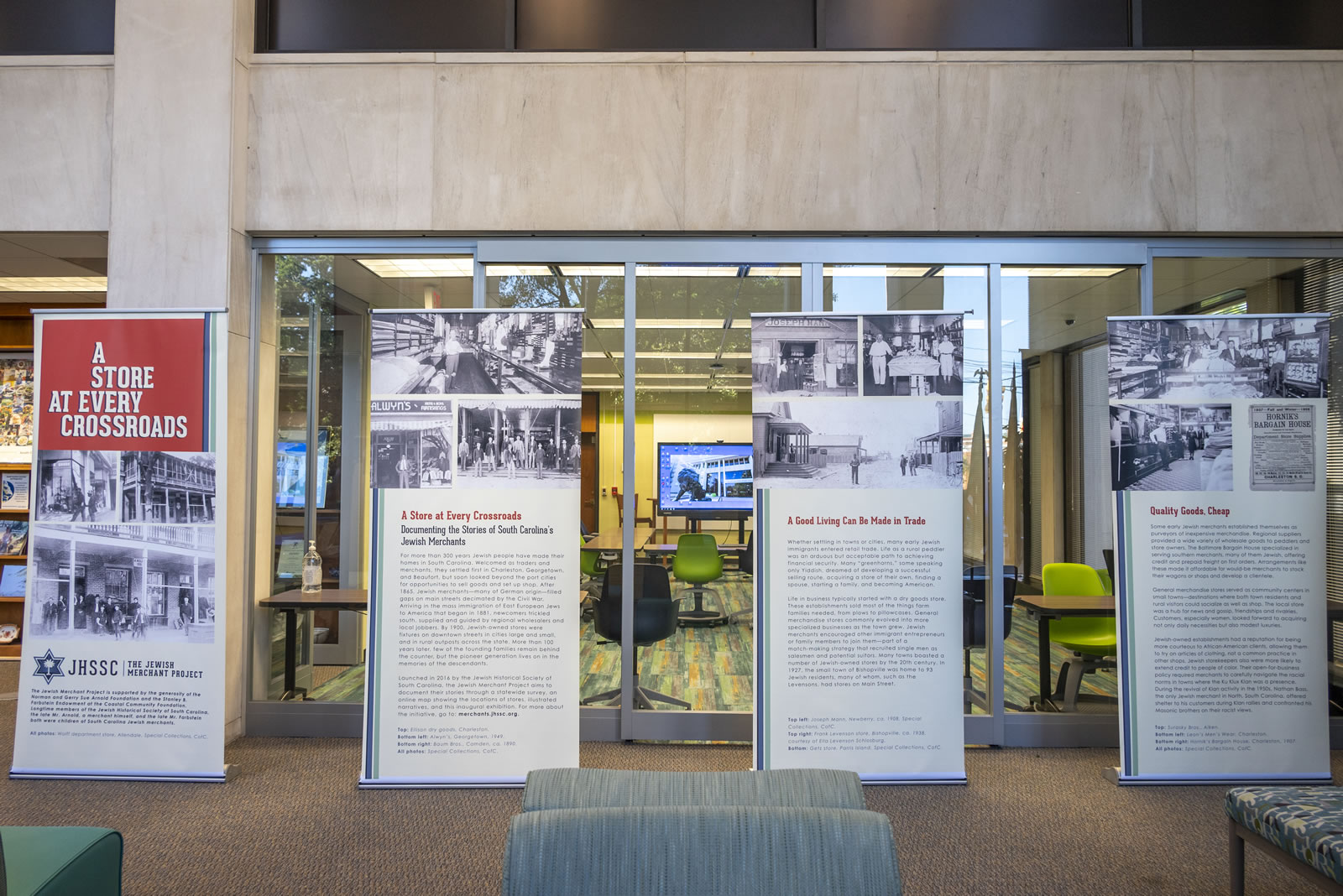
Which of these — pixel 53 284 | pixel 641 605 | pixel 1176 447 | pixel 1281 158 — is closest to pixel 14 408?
pixel 53 284

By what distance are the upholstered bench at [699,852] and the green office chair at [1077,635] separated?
11.0ft

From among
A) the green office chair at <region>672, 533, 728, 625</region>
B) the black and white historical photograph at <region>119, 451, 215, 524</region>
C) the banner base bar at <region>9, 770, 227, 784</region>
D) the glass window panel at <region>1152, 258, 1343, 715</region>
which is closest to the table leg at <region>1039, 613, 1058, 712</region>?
the glass window panel at <region>1152, 258, 1343, 715</region>

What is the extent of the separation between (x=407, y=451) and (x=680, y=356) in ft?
4.99

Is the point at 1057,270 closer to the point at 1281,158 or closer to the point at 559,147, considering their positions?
the point at 1281,158

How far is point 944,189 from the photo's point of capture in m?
4.06

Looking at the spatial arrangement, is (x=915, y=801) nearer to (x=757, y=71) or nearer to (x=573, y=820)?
(x=573, y=820)

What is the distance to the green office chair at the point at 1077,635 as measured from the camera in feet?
13.8

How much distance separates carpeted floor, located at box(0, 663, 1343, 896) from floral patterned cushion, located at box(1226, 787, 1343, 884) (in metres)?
0.45

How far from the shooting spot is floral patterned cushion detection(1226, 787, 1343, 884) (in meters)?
2.17

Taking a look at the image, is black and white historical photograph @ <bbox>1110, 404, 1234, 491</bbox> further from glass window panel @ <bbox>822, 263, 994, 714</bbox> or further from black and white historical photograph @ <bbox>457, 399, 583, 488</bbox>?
black and white historical photograph @ <bbox>457, 399, 583, 488</bbox>

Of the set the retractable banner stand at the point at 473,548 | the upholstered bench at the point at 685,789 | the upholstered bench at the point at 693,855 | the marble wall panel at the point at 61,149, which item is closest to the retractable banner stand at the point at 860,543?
the retractable banner stand at the point at 473,548

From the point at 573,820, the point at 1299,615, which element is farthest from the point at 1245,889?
the point at 573,820

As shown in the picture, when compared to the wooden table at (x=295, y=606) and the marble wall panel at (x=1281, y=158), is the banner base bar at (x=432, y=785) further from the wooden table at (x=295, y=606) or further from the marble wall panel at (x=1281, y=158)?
the marble wall panel at (x=1281, y=158)

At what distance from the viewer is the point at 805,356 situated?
3.62 meters
